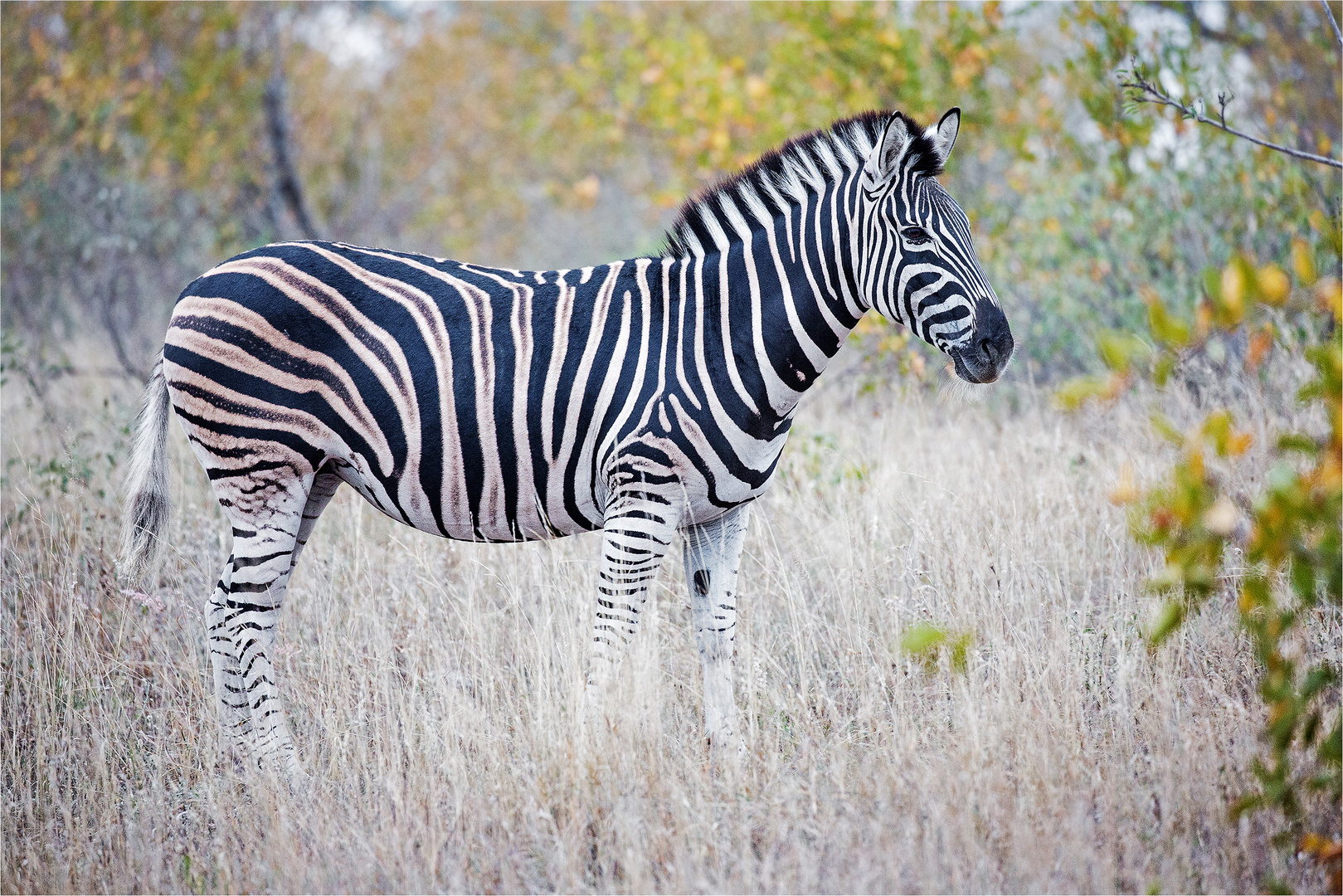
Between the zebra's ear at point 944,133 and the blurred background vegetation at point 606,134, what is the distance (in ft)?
7.36

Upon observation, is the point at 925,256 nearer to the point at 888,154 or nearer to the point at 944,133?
the point at 888,154

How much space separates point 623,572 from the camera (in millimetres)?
3852

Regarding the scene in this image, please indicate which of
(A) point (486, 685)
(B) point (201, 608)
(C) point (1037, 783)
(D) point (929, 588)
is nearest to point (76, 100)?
(B) point (201, 608)

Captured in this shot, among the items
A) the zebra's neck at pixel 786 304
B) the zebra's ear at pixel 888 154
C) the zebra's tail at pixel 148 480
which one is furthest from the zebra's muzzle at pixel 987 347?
the zebra's tail at pixel 148 480

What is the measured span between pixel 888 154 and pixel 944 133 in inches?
10.1

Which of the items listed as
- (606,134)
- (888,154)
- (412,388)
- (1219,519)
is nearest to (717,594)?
(412,388)

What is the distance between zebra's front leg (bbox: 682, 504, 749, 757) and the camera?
416cm

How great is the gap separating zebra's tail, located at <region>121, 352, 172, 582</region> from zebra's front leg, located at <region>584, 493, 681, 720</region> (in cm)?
205

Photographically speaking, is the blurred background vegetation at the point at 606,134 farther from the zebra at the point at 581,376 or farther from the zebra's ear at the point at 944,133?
the zebra at the point at 581,376

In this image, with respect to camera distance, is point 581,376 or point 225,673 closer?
point 581,376

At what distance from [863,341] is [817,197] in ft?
12.6

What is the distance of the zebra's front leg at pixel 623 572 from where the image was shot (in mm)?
3822

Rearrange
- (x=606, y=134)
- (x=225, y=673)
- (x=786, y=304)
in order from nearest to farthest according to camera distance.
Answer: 1. (x=786, y=304)
2. (x=225, y=673)
3. (x=606, y=134)

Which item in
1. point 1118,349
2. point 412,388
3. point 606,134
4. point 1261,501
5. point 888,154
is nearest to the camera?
point 1118,349
